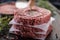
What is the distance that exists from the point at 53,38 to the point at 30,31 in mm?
197

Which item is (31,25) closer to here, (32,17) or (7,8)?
(32,17)

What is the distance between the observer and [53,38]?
3.93 feet

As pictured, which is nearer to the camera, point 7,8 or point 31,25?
point 31,25

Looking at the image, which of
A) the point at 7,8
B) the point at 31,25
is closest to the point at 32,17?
the point at 31,25

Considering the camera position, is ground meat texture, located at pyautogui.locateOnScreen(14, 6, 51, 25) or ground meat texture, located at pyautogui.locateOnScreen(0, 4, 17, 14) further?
ground meat texture, located at pyautogui.locateOnScreen(0, 4, 17, 14)

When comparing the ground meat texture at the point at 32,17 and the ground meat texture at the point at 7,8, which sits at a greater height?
the ground meat texture at the point at 32,17

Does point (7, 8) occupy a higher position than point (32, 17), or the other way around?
point (32, 17)

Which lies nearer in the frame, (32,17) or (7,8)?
(32,17)

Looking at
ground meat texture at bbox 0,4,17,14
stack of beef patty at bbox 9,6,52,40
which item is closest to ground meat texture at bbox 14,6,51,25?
stack of beef patty at bbox 9,6,52,40

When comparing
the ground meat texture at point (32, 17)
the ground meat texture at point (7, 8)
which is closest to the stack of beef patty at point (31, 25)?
the ground meat texture at point (32, 17)

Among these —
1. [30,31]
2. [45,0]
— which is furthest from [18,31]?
[45,0]

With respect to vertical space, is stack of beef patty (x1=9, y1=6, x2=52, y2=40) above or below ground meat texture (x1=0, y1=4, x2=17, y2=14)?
above

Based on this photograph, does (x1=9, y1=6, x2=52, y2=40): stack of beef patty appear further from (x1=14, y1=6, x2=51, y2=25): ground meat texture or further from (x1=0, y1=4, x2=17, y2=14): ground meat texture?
(x1=0, y1=4, x2=17, y2=14): ground meat texture

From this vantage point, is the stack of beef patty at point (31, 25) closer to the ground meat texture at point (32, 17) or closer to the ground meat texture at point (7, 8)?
the ground meat texture at point (32, 17)
